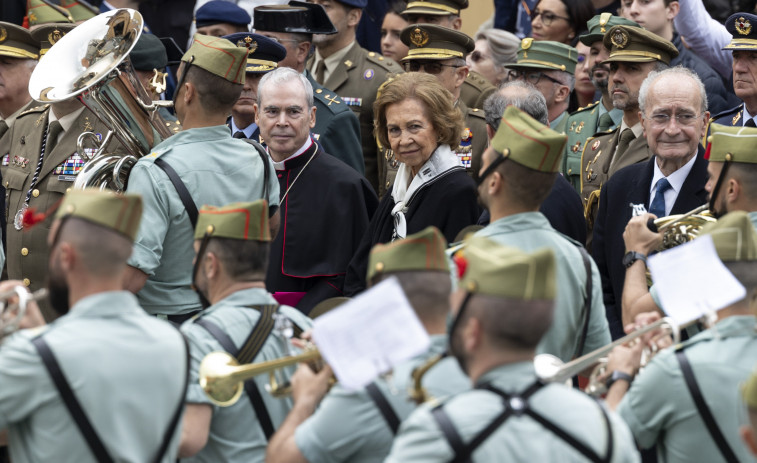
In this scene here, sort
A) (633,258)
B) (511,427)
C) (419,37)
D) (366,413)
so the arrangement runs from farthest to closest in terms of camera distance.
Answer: (419,37) < (633,258) < (366,413) < (511,427)

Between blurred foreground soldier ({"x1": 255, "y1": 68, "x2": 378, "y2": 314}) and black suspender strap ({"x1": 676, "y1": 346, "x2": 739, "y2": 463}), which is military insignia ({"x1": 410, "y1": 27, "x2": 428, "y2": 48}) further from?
black suspender strap ({"x1": 676, "y1": 346, "x2": 739, "y2": 463})

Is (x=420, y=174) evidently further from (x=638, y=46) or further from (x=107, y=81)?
(x=638, y=46)

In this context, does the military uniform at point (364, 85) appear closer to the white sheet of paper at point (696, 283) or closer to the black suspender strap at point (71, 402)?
the white sheet of paper at point (696, 283)

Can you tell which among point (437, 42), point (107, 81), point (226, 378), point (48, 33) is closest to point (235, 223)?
point (226, 378)

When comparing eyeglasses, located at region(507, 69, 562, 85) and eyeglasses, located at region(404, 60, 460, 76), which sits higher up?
eyeglasses, located at region(507, 69, 562, 85)

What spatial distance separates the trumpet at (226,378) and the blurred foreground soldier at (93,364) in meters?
0.22

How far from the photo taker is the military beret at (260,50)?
8953mm

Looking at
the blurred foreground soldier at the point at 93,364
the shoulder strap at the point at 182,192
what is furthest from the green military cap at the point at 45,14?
the blurred foreground soldier at the point at 93,364

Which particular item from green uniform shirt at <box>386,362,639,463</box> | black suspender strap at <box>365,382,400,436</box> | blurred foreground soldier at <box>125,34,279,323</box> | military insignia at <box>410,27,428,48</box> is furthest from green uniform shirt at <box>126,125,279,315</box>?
military insignia at <box>410,27,428,48</box>

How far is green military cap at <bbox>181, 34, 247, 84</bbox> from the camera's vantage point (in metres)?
6.49

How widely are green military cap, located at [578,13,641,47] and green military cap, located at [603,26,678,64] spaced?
0.27m

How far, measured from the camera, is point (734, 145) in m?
5.63

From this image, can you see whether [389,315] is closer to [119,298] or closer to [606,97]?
[119,298]

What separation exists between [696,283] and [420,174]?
2.97m
